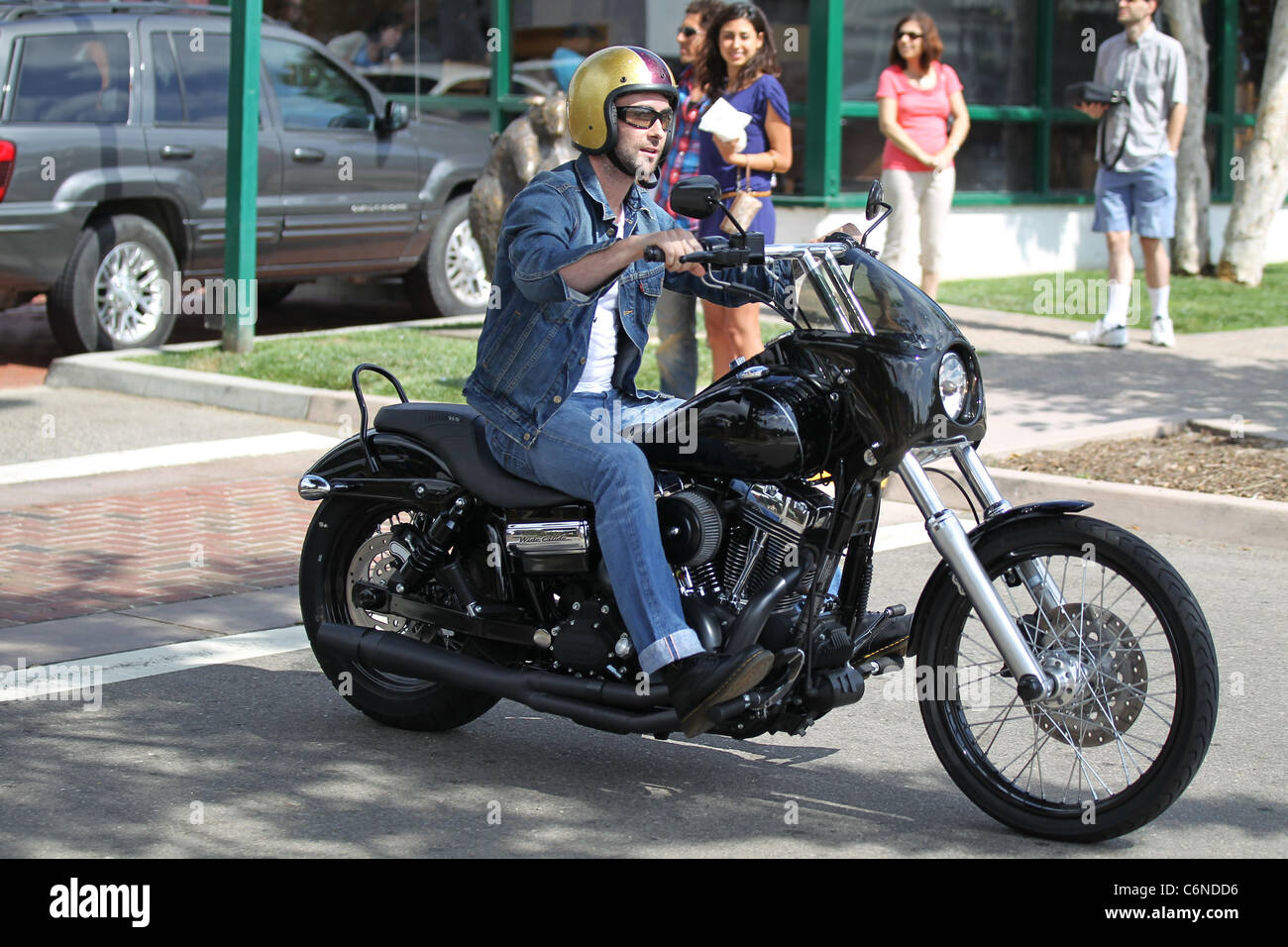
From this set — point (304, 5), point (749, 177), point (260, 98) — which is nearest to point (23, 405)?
point (260, 98)

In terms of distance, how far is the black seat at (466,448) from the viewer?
471 cm

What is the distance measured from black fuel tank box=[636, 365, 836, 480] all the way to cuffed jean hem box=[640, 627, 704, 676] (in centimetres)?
42

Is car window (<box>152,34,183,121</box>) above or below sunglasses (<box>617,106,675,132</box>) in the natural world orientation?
above

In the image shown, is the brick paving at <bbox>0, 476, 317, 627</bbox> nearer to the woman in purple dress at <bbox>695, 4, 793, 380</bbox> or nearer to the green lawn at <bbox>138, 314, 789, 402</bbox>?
the green lawn at <bbox>138, 314, 789, 402</bbox>

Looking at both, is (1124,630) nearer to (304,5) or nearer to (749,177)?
(749,177)

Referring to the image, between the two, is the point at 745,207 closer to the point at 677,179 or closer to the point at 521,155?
the point at 677,179

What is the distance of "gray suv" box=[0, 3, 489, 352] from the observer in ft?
37.6

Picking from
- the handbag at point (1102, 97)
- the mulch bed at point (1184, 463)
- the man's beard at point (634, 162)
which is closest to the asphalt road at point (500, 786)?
the man's beard at point (634, 162)

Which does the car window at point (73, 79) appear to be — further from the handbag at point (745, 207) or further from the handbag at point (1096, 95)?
the handbag at point (1096, 95)

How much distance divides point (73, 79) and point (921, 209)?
18.6ft

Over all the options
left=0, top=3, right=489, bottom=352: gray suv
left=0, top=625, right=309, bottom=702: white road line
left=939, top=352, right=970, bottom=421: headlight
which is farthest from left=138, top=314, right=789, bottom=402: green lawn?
left=939, top=352, right=970, bottom=421: headlight

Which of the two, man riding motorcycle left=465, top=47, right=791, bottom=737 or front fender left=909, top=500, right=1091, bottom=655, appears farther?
man riding motorcycle left=465, top=47, right=791, bottom=737

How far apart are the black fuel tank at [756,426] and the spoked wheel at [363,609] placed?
104 cm
